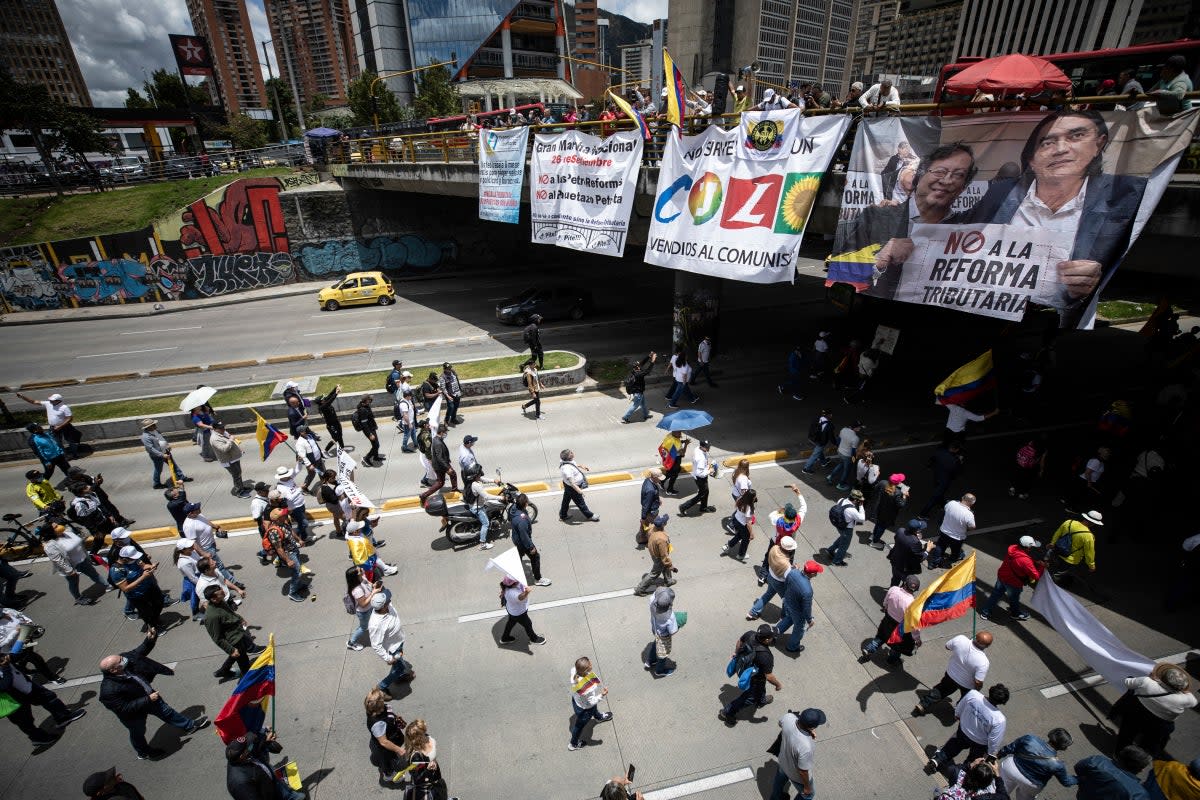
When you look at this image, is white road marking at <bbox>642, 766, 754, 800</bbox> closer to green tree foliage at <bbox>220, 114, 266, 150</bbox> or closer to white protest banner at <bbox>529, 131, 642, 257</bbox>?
white protest banner at <bbox>529, 131, 642, 257</bbox>

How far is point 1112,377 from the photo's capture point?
18953mm

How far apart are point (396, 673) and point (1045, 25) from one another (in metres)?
120

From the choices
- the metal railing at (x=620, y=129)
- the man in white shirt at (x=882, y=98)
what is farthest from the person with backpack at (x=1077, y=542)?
the man in white shirt at (x=882, y=98)

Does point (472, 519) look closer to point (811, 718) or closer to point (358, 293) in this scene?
point (811, 718)

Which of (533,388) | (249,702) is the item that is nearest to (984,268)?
(533,388)

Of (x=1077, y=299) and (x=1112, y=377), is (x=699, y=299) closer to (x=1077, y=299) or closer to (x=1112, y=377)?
(x=1077, y=299)

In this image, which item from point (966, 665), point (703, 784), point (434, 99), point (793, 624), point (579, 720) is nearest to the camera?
point (703, 784)

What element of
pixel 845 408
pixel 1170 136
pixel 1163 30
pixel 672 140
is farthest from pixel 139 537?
pixel 1163 30

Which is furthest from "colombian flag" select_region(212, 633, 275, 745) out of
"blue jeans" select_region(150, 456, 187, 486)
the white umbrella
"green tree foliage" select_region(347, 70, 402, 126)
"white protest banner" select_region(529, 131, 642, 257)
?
"green tree foliage" select_region(347, 70, 402, 126)

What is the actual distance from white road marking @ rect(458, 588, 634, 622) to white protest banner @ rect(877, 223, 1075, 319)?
7.78 metres

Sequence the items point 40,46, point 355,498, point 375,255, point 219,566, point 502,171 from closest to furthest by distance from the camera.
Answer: point 219,566, point 355,498, point 502,171, point 375,255, point 40,46

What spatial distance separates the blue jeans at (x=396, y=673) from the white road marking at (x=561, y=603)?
136cm

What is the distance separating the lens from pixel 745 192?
13.1m

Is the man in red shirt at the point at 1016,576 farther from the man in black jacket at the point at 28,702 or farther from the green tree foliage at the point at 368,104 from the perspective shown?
the green tree foliage at the point at 368,104
